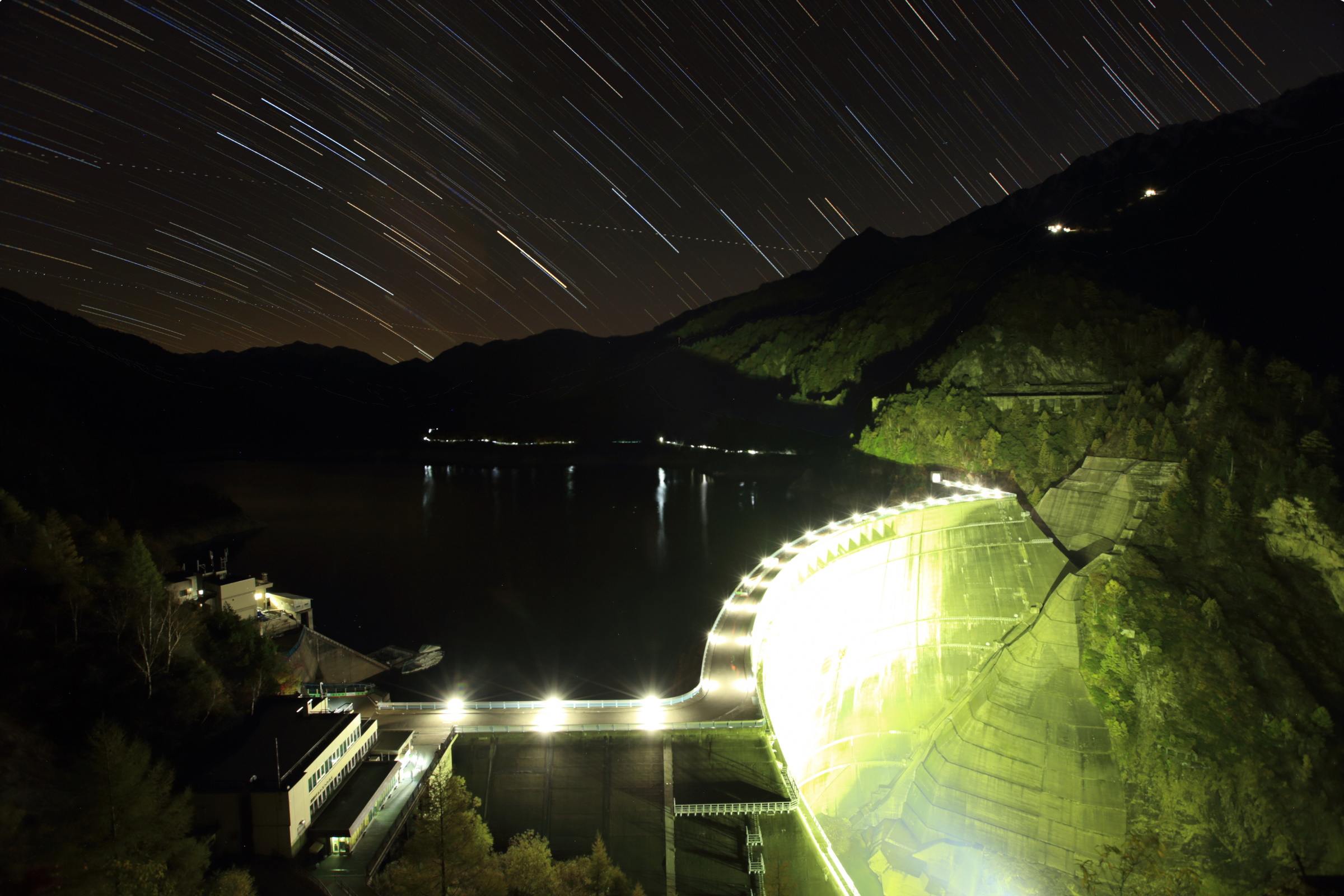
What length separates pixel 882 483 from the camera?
170 ft

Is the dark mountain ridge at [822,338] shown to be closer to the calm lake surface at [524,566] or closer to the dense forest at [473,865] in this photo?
the calm lake surface at [524,566]

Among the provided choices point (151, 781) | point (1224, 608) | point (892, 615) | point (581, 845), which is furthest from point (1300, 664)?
point (151, 781)

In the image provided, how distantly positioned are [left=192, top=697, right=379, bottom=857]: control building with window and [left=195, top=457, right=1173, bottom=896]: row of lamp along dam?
1.06ft

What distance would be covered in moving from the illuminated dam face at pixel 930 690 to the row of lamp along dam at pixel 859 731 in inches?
2.5

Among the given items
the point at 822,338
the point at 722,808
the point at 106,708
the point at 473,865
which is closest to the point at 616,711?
the point at 722,808

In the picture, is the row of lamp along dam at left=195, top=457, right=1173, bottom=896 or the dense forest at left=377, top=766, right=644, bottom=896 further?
the row of lamp along dam at left=195, top=457, right=1173, bottom=896

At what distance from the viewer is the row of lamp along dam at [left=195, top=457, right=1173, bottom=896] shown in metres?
12.8

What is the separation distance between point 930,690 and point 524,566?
78.0 feet

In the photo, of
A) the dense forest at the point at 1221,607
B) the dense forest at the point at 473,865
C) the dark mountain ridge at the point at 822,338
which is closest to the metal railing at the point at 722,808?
the dense forest at the point at 473,865

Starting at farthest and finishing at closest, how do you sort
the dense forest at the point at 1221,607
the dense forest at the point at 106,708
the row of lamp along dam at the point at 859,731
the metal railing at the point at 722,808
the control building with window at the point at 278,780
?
1. the dense forest at the point at 1221,607
2. the row of lamp along dam at the point at 859,731
3. the metal railing at the point at 722,808
4. the control building with window at the point at 278,780
5. the dense forest at the point at 106,708

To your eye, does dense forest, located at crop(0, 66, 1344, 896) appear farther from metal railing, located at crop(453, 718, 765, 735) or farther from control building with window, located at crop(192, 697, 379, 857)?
metal railing, located at crop(453, 718, 765, 735)

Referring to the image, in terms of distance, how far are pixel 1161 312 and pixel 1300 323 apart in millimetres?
6718

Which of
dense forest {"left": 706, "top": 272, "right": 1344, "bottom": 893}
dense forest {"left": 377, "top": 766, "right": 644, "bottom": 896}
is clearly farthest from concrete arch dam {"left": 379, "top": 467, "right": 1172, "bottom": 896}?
dense forest {"left": 377, "top": 766, "right": 644, "bottom": 896}

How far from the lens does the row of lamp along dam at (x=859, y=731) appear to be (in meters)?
12.8
